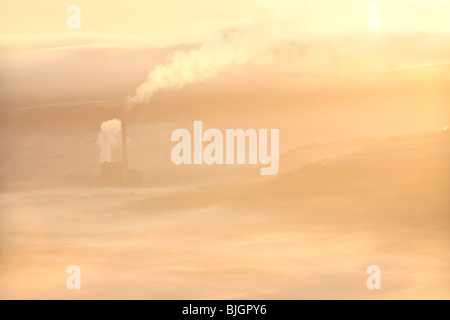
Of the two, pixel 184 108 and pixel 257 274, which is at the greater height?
pixel 184 108

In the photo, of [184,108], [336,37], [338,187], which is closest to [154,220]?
[184,108]

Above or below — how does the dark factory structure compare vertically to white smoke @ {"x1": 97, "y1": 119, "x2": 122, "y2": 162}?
below

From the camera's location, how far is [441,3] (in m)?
5.57

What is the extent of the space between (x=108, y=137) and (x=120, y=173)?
0.65 ft

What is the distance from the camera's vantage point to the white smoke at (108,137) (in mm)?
5594

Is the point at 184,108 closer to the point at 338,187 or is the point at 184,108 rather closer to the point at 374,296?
the point at 338,187

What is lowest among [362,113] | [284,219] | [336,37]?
[284,219]

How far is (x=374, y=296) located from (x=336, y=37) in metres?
1.36

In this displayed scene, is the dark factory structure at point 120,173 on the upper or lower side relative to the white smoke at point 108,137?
lower

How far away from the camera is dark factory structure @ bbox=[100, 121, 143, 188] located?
5598 millimetres

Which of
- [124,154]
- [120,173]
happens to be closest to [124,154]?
[124,154]

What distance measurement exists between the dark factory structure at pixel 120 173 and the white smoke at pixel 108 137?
0.07 feet

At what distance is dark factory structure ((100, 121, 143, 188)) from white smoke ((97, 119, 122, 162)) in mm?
23

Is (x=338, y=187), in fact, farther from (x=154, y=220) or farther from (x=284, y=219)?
(x=154, y=220)
